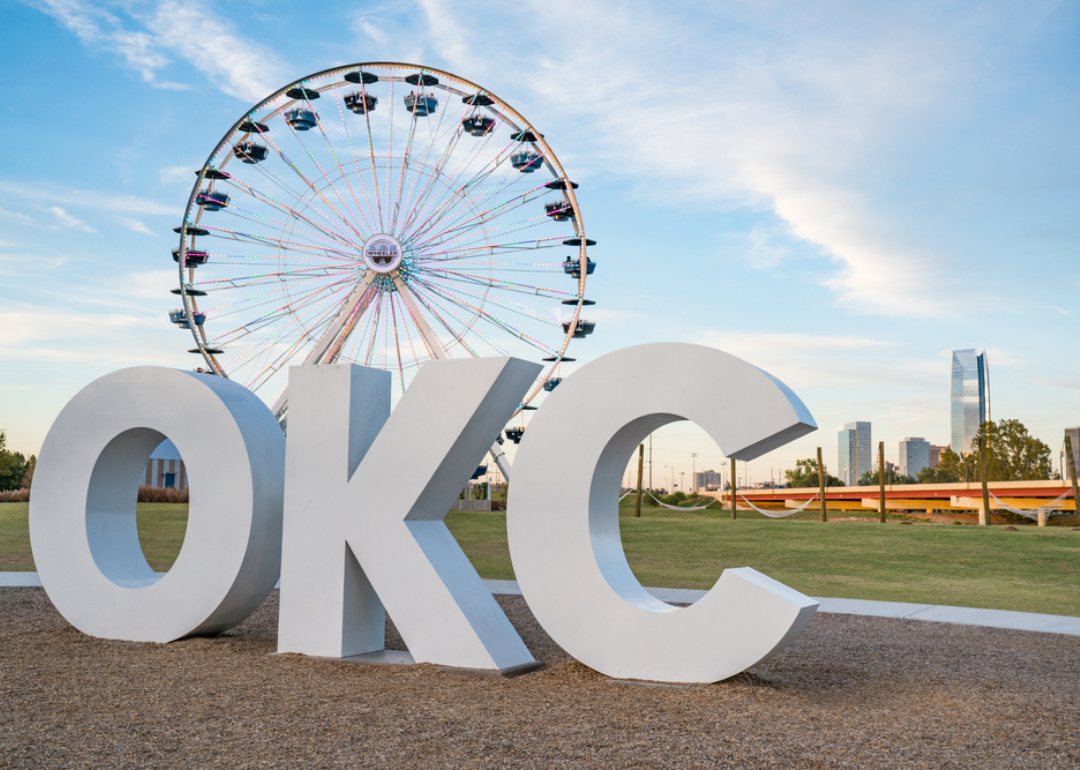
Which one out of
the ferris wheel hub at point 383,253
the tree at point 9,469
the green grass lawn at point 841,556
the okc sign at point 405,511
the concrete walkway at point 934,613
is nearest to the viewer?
the okc sign at point 405,511

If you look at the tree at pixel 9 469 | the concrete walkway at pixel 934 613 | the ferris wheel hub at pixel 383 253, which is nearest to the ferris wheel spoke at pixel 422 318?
the ferris wheel hub at pixel 383 253

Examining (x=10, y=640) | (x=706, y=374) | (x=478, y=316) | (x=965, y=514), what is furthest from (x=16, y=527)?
(x=965, y=514)

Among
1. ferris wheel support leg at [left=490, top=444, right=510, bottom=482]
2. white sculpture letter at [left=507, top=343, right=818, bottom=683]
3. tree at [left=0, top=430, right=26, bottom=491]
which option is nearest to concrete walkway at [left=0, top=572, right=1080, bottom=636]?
white sculpture letter at [left=507, top=343, right=818, bottom=683]

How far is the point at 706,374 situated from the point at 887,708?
213cm

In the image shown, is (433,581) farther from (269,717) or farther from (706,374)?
(706,374)

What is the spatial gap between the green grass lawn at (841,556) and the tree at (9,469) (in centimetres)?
2920

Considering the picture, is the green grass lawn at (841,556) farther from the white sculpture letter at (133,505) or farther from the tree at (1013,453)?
the tree at (1013,453)

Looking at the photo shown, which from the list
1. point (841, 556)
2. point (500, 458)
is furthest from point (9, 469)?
point (841, 556)

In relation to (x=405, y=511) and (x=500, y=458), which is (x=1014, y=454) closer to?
(x=500, y=458)

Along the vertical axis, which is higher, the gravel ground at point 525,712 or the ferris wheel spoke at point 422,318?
the ferris wheel spoke at point 422,318

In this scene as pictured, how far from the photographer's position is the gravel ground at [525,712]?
13.0ft

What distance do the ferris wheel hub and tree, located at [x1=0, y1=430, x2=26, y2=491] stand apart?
121 ft

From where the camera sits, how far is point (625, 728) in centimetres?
444

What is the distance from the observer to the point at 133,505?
791 cm
